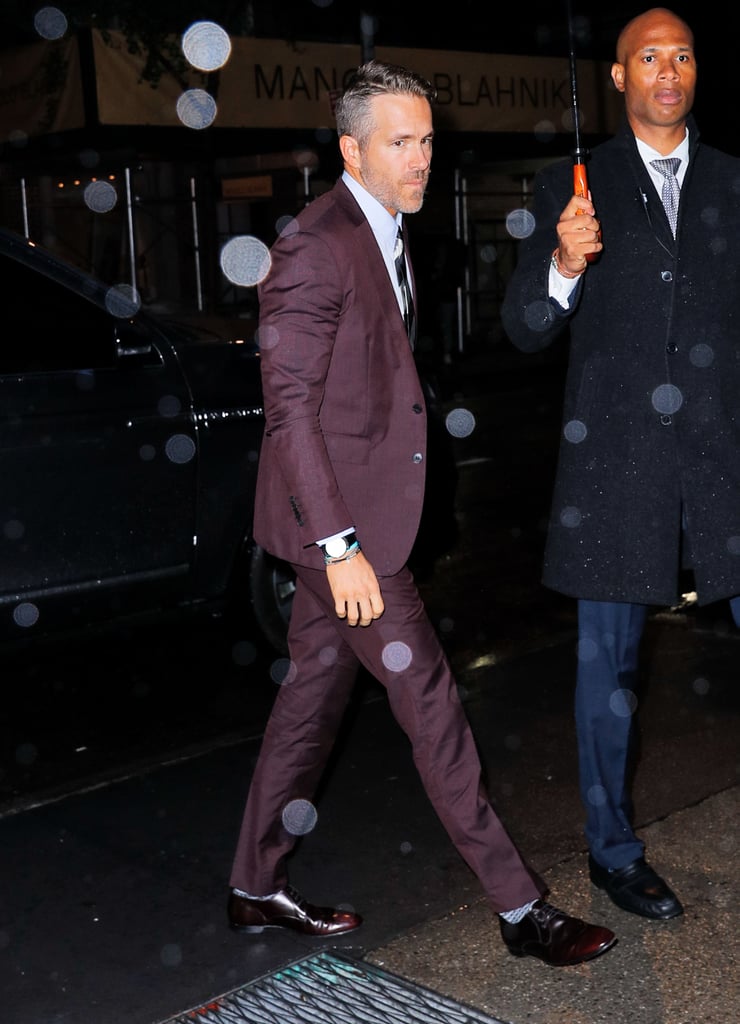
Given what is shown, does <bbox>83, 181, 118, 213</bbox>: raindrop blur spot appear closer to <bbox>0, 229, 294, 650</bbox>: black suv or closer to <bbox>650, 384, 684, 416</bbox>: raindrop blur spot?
<bbox>0, 229, 294, 650</bbox>: black suv

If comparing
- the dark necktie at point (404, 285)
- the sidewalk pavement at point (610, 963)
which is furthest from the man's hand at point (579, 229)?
the sidewalk pavement at point (610, 963)

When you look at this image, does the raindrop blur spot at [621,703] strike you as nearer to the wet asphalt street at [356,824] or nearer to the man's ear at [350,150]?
the wet asphalt street at [356,824]

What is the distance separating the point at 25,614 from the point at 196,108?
1031 centimetres

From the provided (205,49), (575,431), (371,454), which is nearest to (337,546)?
(371,454)

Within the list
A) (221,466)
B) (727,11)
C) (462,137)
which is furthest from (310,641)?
(462,137)

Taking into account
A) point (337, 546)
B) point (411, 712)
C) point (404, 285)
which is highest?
point (404, 285)

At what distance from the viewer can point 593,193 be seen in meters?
3.50

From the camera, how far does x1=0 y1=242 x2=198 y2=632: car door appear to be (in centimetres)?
506

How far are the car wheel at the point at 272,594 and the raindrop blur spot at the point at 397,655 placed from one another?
269 cm

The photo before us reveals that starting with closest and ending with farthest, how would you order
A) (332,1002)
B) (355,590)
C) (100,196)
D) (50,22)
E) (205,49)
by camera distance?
(355,590), (332,1002), (205,49), (50,22), (100,196)

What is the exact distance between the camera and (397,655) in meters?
3.20

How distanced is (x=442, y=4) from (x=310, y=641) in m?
20.6

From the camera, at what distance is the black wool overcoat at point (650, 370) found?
3436 mm

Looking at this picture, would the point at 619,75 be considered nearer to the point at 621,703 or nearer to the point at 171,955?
the point at 621,703
